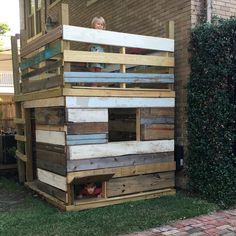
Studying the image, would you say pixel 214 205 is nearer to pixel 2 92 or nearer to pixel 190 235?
pixel 190 235

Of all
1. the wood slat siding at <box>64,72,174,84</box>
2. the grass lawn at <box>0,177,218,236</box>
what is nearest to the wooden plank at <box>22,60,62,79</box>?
the wood slat siding at <box>64,72,174,84</box>

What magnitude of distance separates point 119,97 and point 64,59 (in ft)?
3.39

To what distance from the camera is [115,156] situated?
588 centimetres

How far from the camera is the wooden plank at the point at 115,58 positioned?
5480mm

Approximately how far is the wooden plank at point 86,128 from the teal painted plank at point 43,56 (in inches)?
42.8

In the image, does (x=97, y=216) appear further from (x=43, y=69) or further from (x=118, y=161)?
(x=43, y=69)

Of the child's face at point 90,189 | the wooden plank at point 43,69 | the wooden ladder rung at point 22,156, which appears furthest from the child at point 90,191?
the wooden ladder rung at point 22,156

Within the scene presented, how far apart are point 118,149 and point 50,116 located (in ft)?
3.83

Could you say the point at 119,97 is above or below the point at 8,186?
above

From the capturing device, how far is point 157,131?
629 cm

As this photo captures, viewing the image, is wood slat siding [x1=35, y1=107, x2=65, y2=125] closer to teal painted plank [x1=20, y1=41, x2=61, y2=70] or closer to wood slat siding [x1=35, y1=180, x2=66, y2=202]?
teal painted plank [x1=20, y1=41, x2=61, y2=70]

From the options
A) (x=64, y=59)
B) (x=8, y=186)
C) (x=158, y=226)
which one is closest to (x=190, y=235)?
(x=158, y=226)

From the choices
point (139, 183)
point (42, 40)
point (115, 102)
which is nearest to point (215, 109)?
point (115, 102)

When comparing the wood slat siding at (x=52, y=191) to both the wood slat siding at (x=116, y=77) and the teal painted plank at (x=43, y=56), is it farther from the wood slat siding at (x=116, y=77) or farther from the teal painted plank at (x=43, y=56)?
the teal painted plank at (x=43, y=56)
